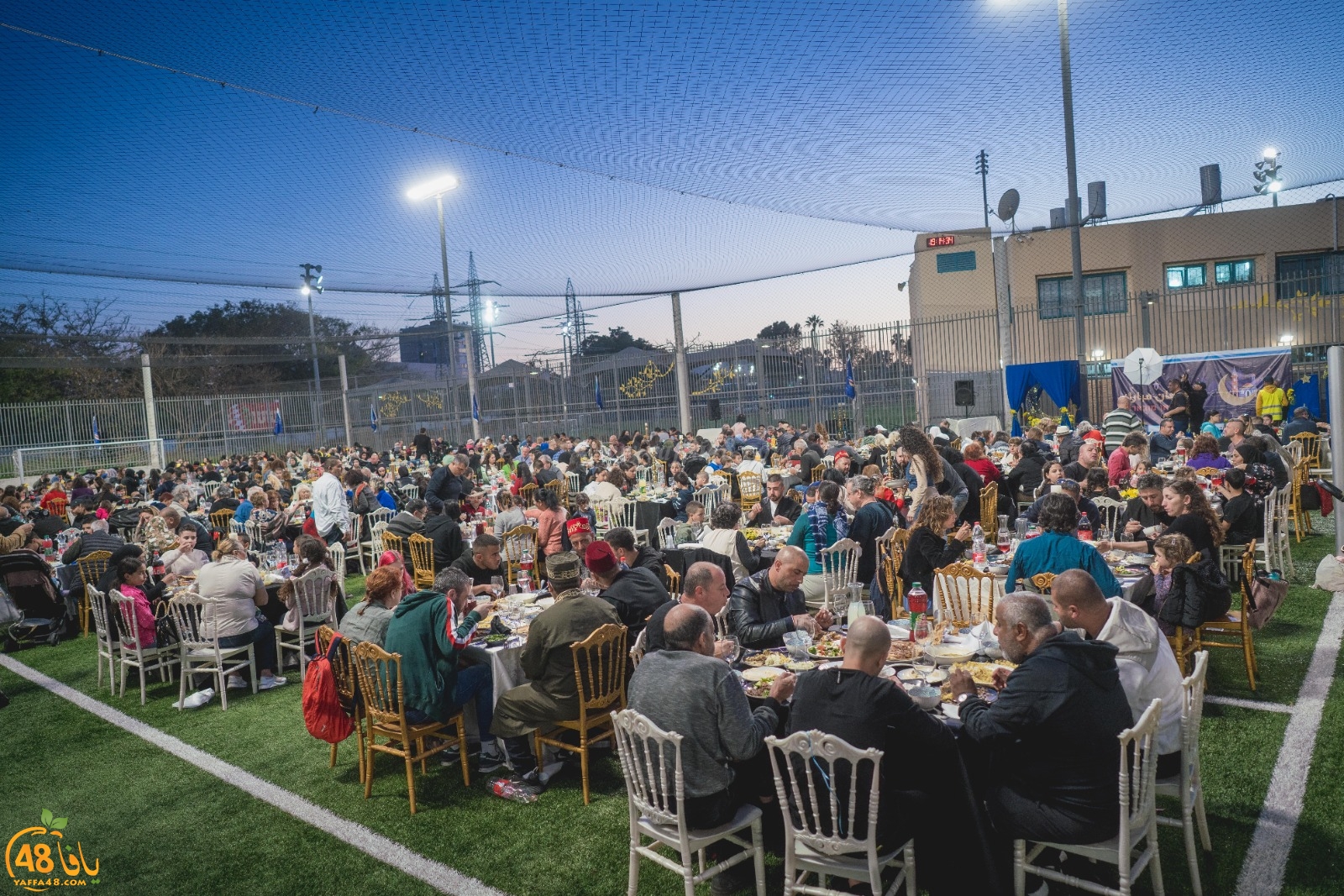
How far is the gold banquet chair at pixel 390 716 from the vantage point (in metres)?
4.86

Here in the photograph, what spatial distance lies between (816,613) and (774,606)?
444mm

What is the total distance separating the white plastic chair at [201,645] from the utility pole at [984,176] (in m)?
11.3

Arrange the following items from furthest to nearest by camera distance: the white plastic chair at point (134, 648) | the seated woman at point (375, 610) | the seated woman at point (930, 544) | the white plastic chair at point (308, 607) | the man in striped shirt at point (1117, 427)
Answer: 1. the man in striped shirt at point (1117, 427)
2. the white plastic chair at point (308, 607)
3. the white plastic chair at point (134, 648)
4. the seated woman at point (930, 544)
5. the seated woman at point (375, 610)

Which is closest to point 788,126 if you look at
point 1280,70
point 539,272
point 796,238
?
point 1280,70

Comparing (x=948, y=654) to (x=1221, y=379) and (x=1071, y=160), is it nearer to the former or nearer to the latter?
(x=1071, y=160)

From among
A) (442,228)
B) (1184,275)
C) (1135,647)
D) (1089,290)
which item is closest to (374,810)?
(1135,647)

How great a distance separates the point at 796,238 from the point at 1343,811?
1391 centimetres

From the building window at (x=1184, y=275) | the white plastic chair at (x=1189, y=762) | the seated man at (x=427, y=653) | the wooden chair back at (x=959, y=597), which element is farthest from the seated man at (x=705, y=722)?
the building window at (x=1184, y=275)

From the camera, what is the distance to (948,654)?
4234mm

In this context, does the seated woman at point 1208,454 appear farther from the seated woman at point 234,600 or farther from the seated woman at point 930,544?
the seated woman at point 234,600

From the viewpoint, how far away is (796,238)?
16.7 m

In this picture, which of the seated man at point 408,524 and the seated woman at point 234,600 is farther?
the seated man at point 408,524

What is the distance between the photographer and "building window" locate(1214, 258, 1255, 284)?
27203 mm

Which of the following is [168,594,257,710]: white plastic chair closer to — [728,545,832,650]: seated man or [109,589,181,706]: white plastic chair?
[109,589,181,706]: white plastic chair
